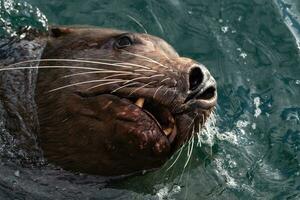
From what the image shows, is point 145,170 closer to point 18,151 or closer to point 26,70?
point 18,151

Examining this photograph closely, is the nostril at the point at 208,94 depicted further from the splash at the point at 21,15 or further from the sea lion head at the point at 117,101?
the splash at the point at 21,15

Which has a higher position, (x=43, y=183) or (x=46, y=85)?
(x=46, y=85)

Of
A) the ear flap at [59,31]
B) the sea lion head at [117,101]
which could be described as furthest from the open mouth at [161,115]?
the ear flap at [59,31]

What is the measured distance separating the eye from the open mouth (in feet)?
2.87

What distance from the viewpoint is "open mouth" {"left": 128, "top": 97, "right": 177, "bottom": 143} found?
520 cm

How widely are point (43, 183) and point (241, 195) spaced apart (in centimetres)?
234

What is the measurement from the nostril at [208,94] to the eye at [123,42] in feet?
3.60

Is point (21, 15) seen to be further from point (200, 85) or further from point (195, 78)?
point (200, 85)

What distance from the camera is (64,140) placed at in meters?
5.79

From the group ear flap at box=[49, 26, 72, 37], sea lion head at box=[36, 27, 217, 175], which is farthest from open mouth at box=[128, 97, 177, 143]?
ear flap at box=[49, 26, 72, 37]

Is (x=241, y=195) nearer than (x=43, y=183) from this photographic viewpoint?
No

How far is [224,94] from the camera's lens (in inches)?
353

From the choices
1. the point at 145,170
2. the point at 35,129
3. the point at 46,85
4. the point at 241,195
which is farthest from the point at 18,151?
the point at 241,195

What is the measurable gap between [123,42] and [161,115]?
1.07 metres
